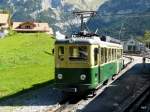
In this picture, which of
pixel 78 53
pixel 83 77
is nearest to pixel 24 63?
pixel 78 53

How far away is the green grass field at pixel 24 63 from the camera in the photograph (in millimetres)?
31891

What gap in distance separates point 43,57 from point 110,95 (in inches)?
1093

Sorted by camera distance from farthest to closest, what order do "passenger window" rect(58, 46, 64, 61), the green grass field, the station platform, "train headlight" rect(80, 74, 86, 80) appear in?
the green grass field, "passenger window" rect(58, 46, 64, 61), "train headlight" rect(80, 74, 86, 80), the station platform

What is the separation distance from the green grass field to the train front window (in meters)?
5.51

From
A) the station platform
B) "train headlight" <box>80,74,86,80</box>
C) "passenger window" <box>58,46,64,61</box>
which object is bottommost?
the station platform

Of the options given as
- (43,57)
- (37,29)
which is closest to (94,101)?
(43,57)

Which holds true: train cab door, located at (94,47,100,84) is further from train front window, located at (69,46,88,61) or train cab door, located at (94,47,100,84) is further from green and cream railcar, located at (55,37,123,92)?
train front window, located at (69,46,88,61)

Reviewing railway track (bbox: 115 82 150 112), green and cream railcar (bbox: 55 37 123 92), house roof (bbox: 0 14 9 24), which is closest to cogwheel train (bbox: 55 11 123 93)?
green and cream railcar (bbox: 55 37 123 92)

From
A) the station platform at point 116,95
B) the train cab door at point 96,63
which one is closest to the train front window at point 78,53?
the train cab door at point 96,63

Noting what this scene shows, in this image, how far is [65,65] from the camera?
23203 millimetres

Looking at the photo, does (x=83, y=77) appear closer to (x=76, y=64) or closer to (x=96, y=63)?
(x=76, y=64)

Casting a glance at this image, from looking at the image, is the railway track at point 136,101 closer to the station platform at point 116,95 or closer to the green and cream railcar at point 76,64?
the station platform at point 116,95

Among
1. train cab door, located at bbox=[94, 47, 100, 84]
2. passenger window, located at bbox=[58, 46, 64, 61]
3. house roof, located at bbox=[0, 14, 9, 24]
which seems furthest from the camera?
house roof, located at bbox=[0, 14, 9, 24]

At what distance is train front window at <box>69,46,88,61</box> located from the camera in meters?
23.1
